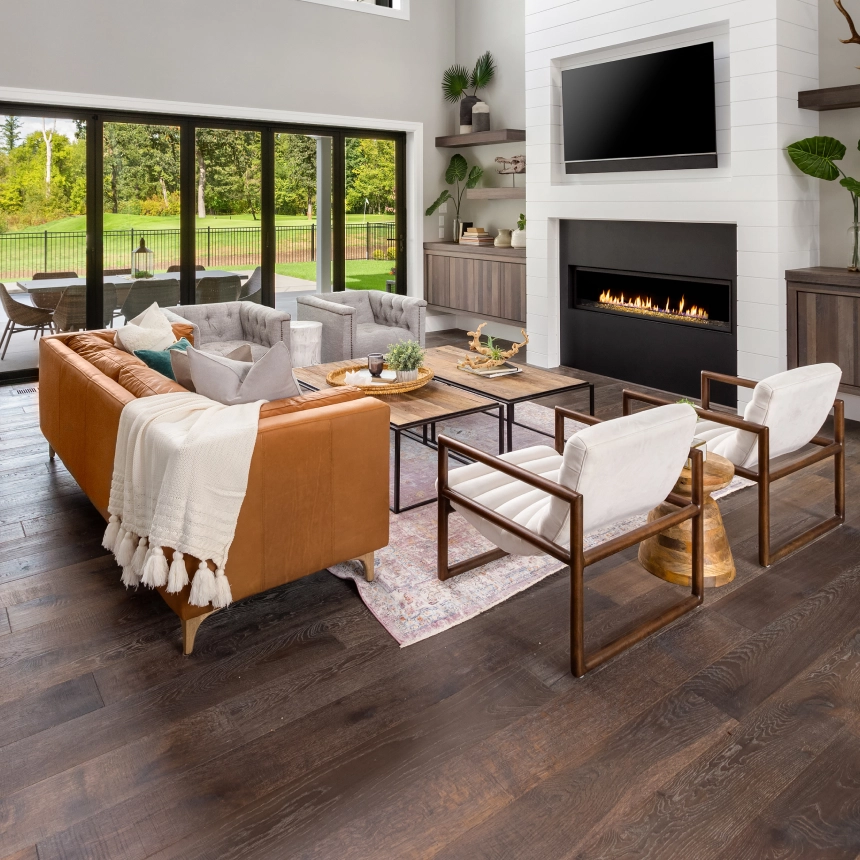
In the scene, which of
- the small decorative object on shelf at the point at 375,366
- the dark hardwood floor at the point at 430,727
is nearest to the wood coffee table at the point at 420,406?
the small decorative object on shelf at the point at 375,366

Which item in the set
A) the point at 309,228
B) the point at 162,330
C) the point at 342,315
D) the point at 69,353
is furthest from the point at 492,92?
the point at 69,353

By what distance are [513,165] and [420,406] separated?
4.60 m

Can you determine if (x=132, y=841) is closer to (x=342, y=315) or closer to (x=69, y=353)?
(x=69, y=353)

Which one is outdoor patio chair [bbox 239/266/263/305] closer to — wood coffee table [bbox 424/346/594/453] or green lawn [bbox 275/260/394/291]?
green lawn [bbox 275/260/394/291]

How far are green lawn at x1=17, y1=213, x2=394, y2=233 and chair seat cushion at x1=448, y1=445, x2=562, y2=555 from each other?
503cm

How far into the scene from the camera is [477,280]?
26.0 feet

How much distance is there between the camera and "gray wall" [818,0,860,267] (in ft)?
16.1

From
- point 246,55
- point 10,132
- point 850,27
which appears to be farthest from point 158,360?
point 246,55

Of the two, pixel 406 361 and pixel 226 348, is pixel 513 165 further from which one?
pixel 406 361

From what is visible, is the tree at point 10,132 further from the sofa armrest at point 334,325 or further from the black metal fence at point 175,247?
the sofa armrest at point 334,325

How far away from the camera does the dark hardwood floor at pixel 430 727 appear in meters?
1.79

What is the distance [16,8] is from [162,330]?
3664 mm

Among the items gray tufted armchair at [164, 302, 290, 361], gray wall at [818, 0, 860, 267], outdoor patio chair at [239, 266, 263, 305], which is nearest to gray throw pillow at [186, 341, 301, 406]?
gray tufted armchair at [164, 302, 290, 361]

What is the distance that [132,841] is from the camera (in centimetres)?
177
